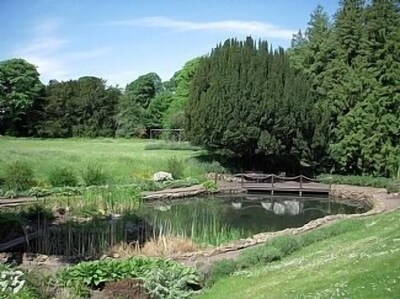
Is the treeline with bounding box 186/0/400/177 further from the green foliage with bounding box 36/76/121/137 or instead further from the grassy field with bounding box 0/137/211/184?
the green foliage with bounding box 36/76/121/137

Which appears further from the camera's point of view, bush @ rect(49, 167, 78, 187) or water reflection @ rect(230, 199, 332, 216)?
bush @ rect(49, 167, 78, 187)

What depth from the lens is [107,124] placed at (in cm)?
5975

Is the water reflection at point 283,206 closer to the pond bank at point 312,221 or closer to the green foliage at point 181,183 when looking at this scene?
the pond bank at point 312,221

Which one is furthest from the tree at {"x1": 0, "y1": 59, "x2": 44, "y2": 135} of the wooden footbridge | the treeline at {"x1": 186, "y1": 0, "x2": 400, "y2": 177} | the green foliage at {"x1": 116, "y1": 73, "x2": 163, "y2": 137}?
the wooden footbridge

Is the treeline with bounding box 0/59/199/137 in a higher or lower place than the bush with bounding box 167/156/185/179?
higher

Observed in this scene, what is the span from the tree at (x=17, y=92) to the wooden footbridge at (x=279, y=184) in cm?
3115

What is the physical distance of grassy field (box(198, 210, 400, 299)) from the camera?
7.31 m

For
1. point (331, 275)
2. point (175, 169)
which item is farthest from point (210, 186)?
point (331, 275)

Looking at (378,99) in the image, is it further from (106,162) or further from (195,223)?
(106,162)

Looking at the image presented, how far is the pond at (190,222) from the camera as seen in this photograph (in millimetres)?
15539

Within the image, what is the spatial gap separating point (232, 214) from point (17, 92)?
130 feet

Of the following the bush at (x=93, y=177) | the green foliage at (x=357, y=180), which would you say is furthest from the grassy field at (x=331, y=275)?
the green foliage at (x=357, y=180)

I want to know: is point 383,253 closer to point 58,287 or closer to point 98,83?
point 58,287

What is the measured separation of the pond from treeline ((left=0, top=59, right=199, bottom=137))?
92.9ft
